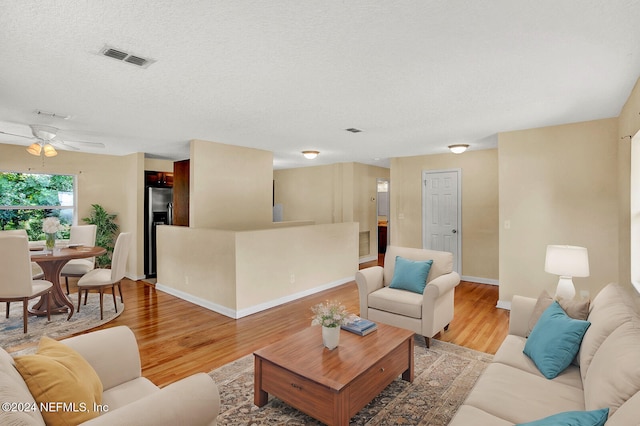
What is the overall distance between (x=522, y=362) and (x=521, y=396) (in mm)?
415

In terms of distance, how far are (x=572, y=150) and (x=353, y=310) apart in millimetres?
3487

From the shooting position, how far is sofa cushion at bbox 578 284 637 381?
5.34ft

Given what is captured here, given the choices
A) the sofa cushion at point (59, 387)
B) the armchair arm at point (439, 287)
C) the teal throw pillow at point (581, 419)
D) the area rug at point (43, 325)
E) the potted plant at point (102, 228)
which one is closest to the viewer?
the teal throw pillow at point (581, 419)

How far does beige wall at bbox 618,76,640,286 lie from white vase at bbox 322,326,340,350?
2.92m

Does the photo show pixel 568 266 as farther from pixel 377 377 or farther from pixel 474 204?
pixel 474 204

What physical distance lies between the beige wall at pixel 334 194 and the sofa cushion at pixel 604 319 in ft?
19.7

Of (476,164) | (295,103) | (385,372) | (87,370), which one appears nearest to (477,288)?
(476,164)

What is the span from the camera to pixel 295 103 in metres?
3.25

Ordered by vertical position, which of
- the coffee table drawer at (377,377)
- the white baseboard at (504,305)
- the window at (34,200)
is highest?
the window at (34,200)

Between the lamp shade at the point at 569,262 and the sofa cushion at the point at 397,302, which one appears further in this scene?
the sofa cushion at the point at 397,302

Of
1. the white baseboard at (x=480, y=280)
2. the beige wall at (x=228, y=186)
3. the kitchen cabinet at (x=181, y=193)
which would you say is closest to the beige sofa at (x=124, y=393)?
the beige wall at (x=228, y=186)

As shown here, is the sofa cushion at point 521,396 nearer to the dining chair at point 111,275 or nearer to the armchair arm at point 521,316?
the armchair arm at point 521,316

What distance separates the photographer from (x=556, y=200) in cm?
412

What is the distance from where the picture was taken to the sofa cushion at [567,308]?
2.08 metres
